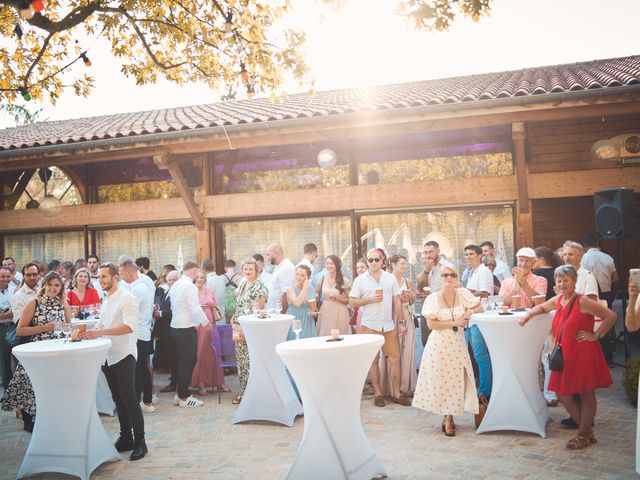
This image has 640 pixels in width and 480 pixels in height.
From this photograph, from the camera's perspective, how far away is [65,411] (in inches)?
204

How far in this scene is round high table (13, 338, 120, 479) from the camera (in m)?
5.10

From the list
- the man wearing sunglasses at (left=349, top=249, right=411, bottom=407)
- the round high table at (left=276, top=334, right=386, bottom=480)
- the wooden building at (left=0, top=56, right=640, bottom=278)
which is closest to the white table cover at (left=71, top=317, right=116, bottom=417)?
the man wearing sunglasses at (left=349, top=249, right=411, bottom=407)

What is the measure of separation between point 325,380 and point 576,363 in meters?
2.30

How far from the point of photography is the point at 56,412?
5.18 meters

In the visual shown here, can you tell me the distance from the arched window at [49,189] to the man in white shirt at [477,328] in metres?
8.93

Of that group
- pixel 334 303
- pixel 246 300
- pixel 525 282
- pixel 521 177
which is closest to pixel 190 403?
pixel 246 300

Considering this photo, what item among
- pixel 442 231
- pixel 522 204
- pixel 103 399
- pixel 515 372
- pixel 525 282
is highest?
pixel 522 204

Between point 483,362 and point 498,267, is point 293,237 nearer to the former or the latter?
point 498,267

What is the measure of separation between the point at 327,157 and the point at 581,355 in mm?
6593

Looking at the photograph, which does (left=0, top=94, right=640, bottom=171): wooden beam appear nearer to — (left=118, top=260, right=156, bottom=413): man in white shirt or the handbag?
(left=118, top=260, right=156, bottom=413): man in white shirt

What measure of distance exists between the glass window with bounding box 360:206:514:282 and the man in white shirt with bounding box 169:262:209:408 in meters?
3.95

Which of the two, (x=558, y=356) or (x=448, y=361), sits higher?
(x=558, y=356)

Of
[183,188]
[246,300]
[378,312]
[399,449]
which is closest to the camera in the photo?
[399,449]

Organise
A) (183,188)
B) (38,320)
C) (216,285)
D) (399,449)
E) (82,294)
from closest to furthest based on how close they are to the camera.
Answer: (399,449) → (38,320) → (82,294) → (216,285) → (183,188)
